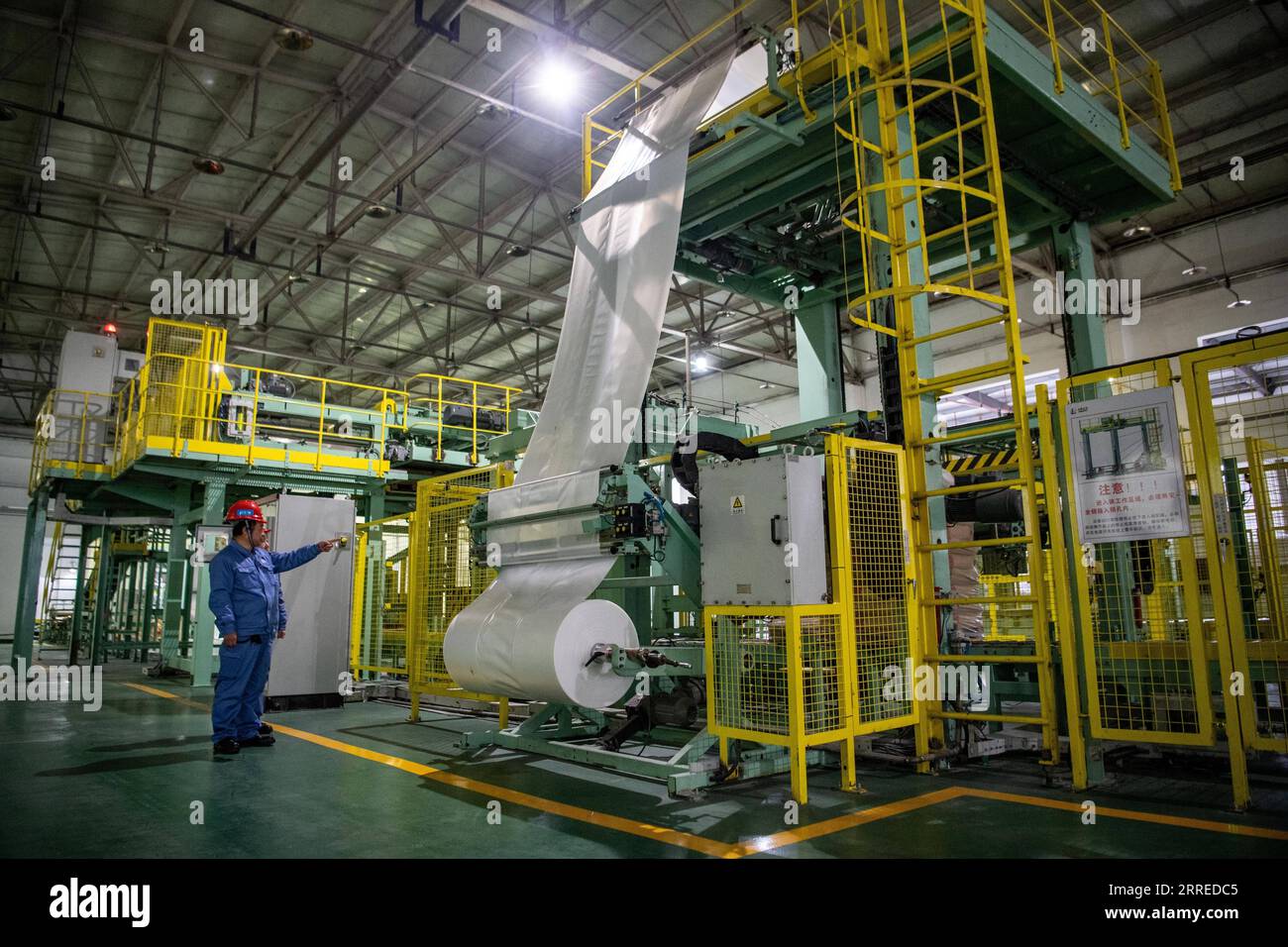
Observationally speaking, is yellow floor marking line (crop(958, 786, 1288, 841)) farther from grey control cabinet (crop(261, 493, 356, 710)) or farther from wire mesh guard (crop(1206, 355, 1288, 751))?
grey control cabinet (crop(261, 493, 356, 710))

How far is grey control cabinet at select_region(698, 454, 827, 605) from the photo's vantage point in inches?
177

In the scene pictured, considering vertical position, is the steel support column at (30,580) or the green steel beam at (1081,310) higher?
the green steel beam at (1081,310)

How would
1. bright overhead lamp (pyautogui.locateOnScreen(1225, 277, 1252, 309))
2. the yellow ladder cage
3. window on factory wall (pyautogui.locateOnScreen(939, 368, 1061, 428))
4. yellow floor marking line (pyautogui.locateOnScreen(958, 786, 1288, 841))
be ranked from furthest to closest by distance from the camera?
window on factory wall (pyautogui.locateOnScreen(939, 368, 1061, 428))
bright overhead lamp (pyautogui.locateOnScreen(1225, 277, 1252, 309))
the yellow ladder cage
yellow floor marking line (pyautogui.locateOnScreen(958, 786, 1288, 841))

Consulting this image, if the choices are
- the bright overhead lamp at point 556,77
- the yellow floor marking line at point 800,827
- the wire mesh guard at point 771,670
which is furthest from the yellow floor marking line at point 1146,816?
the bright overhead lamp at point 556,77

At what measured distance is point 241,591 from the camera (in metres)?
6.51

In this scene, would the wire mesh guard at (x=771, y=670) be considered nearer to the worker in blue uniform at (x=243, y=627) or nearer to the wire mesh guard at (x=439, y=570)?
the wire mesh guard at (x=439, y=570)

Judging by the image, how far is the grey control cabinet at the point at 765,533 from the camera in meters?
4.49

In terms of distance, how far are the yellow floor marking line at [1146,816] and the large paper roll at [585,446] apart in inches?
91.7

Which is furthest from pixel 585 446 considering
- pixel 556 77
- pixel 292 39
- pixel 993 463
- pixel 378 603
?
pixel 292 39

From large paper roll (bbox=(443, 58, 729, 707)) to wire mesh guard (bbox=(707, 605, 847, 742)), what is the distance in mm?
697

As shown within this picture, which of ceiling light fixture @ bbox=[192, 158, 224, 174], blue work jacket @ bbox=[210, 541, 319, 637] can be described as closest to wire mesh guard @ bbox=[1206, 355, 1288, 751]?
blue work jacket @ bbox=[210, 541, 319, 637]

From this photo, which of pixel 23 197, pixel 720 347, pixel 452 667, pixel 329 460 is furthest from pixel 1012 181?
pixel 23 197
